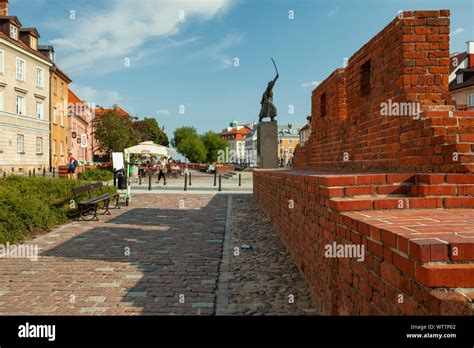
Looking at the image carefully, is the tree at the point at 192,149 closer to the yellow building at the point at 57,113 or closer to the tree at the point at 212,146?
the tree at the point at 212,146

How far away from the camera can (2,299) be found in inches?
171

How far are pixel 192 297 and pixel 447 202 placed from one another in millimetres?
2924

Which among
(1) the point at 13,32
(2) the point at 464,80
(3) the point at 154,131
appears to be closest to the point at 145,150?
(1) the point at 13,32

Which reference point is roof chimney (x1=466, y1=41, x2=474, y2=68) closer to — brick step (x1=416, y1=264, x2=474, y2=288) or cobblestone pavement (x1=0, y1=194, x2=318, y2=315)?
cobblestone pavement (x1=0, y1=194, x2=318, y2=315)

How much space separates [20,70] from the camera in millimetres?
32656

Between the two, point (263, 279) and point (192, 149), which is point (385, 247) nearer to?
point (263, 279)

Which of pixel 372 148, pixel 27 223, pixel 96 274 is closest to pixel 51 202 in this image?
pixel 27 223

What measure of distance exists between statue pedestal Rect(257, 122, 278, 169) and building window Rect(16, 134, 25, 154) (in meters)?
26.0

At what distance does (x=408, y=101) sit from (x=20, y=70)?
3614cm

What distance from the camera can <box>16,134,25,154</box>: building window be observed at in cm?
3234

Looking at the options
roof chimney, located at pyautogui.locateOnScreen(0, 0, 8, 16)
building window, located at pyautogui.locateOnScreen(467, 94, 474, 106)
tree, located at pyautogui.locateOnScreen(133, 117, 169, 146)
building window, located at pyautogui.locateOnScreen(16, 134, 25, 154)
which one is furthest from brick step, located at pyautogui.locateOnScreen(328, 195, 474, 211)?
tree, located at pyautogui.locateOnScreen(133, 117, 169, 146)

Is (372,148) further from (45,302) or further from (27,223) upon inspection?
(27,223)

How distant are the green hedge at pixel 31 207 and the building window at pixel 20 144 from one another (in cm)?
2398

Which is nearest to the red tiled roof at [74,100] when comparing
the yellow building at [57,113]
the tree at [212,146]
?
the yellow building at [57,113]
